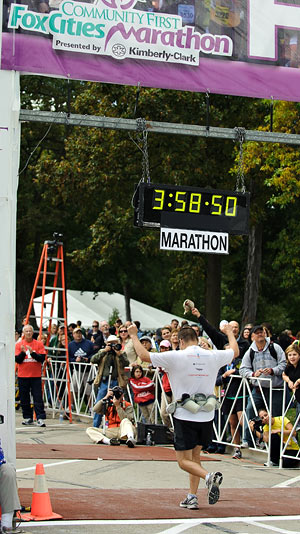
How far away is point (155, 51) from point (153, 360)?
11.6 ft

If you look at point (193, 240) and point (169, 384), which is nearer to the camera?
point (193, 240)

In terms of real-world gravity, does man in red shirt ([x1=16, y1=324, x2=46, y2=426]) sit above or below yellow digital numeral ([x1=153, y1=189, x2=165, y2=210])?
below

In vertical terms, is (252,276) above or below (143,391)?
above

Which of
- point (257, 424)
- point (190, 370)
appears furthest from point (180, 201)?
point (257, 424)

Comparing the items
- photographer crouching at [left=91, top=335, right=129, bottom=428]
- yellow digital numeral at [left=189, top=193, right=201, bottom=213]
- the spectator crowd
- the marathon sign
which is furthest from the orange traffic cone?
photographer crouching at [left=91, top=335, right=129, bottom=428]

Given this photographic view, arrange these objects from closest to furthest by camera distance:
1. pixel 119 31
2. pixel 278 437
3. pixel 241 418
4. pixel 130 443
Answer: pixel 119 31 < pixel 278 437 < pixel 241 418 < pixel 130 443

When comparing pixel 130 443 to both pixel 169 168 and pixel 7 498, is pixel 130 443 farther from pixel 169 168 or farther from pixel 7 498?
pixel 169 168

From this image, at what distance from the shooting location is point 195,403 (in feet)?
31.3

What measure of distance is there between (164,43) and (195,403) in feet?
13.4

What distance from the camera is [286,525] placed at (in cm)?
901

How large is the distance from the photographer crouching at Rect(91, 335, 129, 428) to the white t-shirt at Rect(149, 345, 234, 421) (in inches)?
268

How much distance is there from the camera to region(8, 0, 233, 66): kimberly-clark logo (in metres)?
9.98

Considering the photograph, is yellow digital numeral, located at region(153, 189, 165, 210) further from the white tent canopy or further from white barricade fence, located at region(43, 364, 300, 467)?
the white tent canopy

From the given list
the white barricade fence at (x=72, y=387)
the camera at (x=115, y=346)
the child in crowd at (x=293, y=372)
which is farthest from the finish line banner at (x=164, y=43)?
the white barricade fence at (x=72, y=387)
